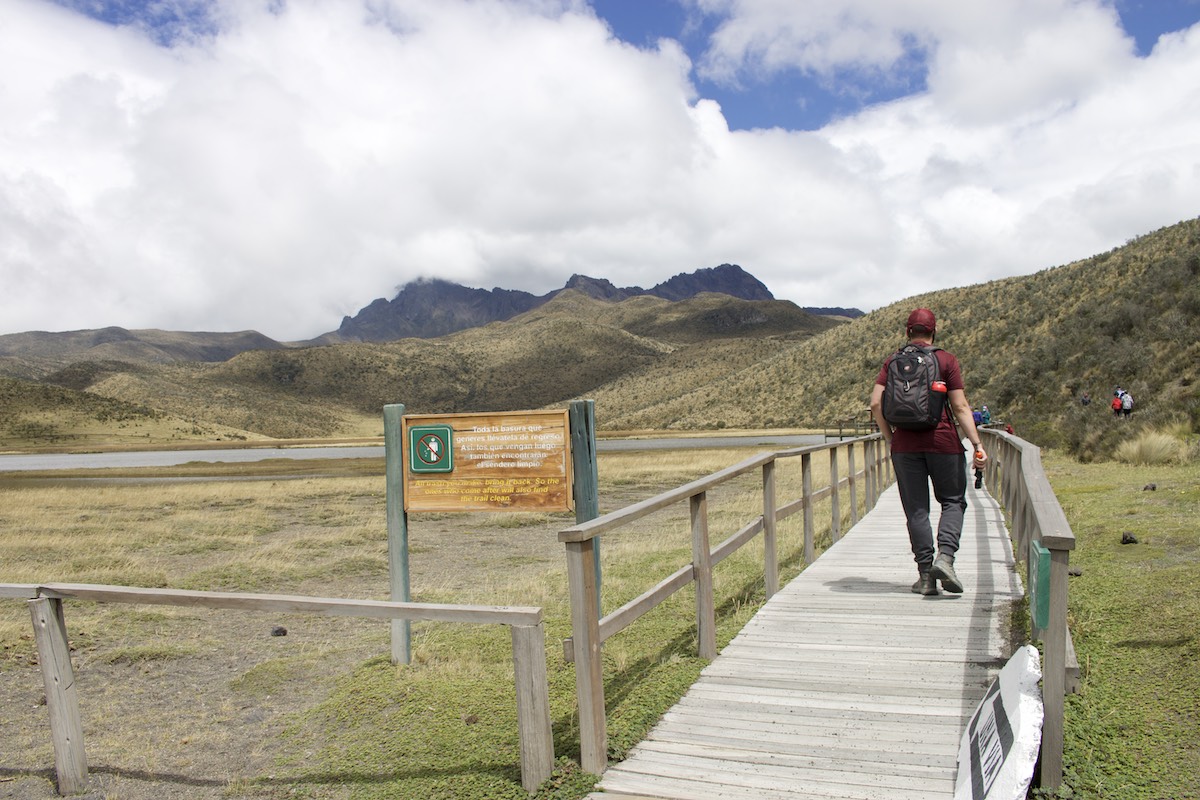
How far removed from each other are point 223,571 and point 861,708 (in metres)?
9.56

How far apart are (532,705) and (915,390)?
3512 mm

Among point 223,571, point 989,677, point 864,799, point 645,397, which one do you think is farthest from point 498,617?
point 645,397

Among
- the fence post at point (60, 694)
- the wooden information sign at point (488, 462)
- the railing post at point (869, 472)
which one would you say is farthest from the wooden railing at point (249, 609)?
the railing post at point (869, 472)

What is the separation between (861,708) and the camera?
440 centimetres

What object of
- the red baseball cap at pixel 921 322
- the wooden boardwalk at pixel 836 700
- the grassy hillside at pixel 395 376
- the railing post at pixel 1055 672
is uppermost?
the grassy hillside at pixel 395 376

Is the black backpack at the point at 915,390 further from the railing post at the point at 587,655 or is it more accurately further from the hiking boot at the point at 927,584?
the railing post at the point at 587,655

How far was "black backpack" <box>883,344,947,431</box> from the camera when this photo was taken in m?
6.01

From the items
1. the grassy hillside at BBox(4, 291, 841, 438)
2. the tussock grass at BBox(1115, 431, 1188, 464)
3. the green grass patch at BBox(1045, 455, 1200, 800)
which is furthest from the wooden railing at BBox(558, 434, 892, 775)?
the grassy hillside at BBox(4, 291, 841, 438)

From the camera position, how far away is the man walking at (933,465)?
615 centimetres

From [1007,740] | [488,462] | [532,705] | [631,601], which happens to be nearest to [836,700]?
[631,601]

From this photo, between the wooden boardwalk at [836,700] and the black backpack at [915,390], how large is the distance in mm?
1323

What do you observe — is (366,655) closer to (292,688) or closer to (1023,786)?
(292,688)

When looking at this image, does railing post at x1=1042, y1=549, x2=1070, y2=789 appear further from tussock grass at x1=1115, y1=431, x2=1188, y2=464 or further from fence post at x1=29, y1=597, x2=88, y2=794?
tussock grass at x1=1115, y1=431, x2=1188, y2=464

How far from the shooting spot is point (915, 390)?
602cm
